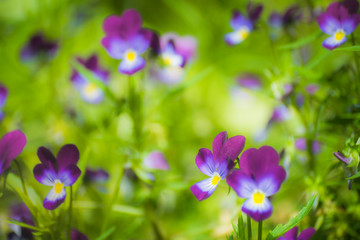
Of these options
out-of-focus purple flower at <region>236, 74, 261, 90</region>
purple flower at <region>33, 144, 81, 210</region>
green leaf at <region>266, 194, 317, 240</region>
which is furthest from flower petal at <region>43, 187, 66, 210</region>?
out-of-focus purple flower at <region>236, 74, 261, 90</region>

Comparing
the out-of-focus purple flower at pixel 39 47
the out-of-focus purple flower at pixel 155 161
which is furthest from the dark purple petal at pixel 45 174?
the out-of-focus purple flower at pixel 39 47

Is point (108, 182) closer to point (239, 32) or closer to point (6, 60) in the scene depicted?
point (239, 32)

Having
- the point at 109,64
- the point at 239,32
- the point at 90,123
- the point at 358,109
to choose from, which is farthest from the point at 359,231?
the point at 109,64

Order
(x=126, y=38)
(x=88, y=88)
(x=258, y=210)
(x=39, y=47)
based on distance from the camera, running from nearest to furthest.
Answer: (x=258, y=210) → (x=126, y=38) → (x=88, y=88) → (x=39, y=47)

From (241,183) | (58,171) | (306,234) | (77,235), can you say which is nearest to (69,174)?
(58,171)

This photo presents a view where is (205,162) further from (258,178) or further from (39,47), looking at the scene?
(39,47)

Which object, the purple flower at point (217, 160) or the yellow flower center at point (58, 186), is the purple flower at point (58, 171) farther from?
the purple flower at point (217, 160)

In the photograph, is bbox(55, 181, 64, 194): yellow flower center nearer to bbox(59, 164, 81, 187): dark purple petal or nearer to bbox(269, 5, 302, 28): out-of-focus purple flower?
bbox(59, 164, 81, 187): dark purple petal
